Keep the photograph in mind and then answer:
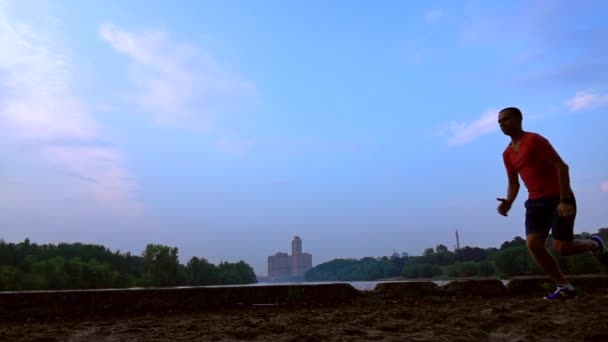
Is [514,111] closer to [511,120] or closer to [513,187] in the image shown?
[511,120]

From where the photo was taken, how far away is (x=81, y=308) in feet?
15.6

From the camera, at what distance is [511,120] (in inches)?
191

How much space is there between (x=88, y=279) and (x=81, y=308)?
8095 centimetres

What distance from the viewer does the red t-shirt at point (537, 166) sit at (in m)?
4.57

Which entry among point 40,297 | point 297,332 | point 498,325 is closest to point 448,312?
point 498,325

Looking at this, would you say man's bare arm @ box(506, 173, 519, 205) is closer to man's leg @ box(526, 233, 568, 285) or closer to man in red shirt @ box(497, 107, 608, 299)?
man in red shirt @ box(497, 107, 608, 299)

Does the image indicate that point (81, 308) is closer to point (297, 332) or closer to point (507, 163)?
point (297, 332)

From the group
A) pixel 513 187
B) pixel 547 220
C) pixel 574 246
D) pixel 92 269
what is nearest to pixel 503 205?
pixel 513 187

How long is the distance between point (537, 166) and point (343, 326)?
261 cm

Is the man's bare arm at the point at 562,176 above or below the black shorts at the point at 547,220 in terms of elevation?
above

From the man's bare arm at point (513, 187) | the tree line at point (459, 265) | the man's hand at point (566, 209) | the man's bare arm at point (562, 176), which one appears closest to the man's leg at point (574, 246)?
the man's hand at point (566, 209)

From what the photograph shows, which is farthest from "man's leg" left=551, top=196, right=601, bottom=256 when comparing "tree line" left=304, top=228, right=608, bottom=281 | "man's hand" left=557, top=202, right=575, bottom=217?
"tree line" left=304, top=228, right=608, bottom=281

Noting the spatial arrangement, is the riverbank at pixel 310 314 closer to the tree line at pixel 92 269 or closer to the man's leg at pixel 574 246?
the man's leg at pixel 574 246

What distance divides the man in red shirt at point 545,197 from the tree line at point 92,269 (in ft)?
225
